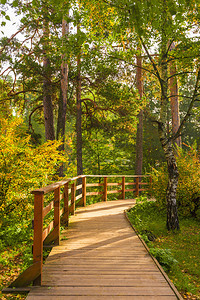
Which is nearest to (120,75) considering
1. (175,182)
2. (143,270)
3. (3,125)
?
(175,182)

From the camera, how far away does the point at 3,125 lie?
7043mm

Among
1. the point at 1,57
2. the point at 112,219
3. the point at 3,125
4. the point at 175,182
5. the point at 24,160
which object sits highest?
the point at 1,57

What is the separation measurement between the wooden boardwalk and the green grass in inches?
20.6

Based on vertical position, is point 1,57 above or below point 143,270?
above

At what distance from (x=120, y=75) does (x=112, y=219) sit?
422 inches

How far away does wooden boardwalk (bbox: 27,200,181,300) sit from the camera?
3.75 m

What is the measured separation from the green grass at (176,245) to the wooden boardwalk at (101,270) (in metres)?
0.52

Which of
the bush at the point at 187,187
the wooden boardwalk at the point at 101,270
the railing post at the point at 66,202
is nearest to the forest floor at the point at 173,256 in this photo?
the wooden boardwalk at the point at 101,270

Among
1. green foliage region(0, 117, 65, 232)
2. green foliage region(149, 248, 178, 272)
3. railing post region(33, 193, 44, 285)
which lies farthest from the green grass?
green foliage region(0, 117, 65, 232)

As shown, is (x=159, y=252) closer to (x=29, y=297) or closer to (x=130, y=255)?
(x=130, y=255)

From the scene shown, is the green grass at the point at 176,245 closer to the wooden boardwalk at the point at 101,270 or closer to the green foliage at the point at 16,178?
the wooden boardwalk at the point at 101,270

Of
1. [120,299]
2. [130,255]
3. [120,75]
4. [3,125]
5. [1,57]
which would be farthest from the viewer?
[120,75]

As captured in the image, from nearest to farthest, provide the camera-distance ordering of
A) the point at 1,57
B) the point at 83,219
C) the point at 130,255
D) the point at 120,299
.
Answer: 1. the point at 120,299
2. the point at 130,255
3. the point at 83,219
4. the point at 1,57

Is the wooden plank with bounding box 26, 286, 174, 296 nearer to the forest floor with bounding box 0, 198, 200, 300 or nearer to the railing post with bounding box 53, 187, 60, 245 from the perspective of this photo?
the forest floor with bounding box 0, 198, 200, 300
